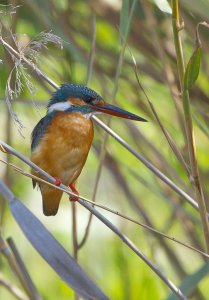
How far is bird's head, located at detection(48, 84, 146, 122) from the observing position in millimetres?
2305

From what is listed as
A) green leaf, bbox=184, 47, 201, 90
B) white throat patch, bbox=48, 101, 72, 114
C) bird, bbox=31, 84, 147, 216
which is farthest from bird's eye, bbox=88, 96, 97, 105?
green leaf, bbox=184, 47, 201, 90

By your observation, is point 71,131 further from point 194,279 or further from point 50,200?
point 194,279

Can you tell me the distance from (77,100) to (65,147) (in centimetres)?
16

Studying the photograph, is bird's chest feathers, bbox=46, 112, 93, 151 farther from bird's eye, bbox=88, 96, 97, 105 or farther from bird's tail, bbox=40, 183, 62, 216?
bird's tail, bbox=40, 183, 62, 216

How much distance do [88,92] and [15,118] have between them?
0.75 meters

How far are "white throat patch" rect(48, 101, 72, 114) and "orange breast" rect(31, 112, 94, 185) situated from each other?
0.16 feet

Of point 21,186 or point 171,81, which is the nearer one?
point 171,81

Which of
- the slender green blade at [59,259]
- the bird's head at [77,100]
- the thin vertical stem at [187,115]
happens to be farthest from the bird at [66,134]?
the thin vertical stem at [187,115]

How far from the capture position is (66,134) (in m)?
2.35

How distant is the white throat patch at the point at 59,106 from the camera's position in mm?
2381

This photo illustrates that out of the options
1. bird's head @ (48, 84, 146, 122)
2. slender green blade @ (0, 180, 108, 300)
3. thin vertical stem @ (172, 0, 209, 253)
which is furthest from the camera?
bird's head @ (48, 84, 146, 122)

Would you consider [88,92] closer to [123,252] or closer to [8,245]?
[8,245]

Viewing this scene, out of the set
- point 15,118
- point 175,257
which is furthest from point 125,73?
point 15,118

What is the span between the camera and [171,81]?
2.37 m
